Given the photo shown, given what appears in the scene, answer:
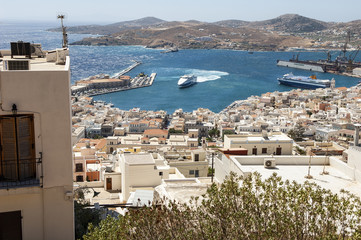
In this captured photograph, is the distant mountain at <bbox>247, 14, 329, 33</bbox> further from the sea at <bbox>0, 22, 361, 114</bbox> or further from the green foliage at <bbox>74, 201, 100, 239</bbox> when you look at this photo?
the green foliage at <bbox>74, 201, 100, 239</bbox>

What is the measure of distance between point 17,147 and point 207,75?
2021 inches

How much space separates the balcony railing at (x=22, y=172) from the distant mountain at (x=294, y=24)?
5767 inches

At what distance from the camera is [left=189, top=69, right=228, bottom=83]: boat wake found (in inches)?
1959

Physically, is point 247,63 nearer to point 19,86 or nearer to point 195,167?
point 195,167

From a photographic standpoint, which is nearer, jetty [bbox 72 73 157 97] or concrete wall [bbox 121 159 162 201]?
concrete wall [bbox 121 159 162 201]

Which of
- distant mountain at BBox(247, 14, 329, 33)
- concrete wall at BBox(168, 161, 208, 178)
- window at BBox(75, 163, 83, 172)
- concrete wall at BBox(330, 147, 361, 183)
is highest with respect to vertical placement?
distant mountain at BBox(247, 14, 329, 33)

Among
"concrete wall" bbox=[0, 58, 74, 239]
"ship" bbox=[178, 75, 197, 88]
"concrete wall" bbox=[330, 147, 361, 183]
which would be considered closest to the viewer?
"concrete wall" bbox=[0, 58, 74, 239]

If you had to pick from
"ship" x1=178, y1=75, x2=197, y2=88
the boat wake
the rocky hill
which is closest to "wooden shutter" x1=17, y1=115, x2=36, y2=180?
"ship" x1=178, y1=75, x2=197, y2=88

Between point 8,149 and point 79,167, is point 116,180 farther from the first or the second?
point 8,149

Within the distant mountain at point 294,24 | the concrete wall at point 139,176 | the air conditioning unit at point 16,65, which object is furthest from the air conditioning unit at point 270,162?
the distant mountain at point 294,24

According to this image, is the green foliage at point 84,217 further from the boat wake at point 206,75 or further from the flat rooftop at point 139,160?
the boat wake at point 206,75

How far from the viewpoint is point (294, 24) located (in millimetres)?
151750

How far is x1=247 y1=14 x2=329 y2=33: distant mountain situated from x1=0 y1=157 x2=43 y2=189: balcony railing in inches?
5767

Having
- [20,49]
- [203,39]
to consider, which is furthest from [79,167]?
[203,39]
